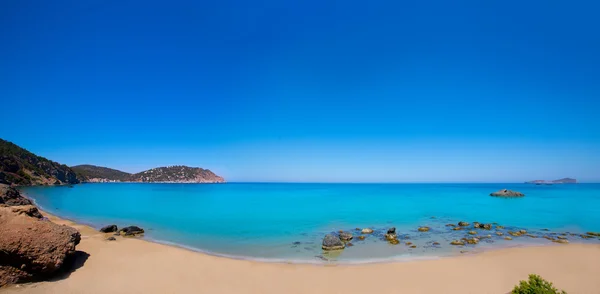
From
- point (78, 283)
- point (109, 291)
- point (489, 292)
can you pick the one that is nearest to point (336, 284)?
point (489, 292)

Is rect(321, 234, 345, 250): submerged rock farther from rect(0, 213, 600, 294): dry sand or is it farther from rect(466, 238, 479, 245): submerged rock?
rect(466, 238, 479, 245): submerged rock

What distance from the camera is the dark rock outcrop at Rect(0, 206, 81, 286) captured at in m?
8.74

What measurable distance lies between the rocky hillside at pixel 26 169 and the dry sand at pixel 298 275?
87497 millimetres

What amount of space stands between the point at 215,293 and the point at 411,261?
32.1 ft

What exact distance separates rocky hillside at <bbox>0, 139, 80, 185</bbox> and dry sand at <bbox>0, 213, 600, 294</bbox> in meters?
87.5

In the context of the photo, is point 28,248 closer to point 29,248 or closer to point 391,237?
point 29,248

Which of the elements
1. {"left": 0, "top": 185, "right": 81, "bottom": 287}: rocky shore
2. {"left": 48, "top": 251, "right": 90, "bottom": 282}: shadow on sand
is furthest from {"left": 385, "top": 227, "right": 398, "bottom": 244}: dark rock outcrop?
{"left": 0, "top": 185, "right": 81, "bottom": 287}: rocky shore

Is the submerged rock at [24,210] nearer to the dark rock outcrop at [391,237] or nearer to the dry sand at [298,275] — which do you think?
the dry sand at [298,275]

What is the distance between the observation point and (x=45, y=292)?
28.0 ft

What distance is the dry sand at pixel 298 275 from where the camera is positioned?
32.2 ft

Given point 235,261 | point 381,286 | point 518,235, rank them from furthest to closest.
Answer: point 518,235, point 235,261, point 381,286

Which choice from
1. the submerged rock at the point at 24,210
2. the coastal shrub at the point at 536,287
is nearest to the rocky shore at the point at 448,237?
the coastal shrub at the point at 536,287

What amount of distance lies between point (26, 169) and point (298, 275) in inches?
5108

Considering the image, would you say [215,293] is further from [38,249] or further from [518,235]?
[518,235]
